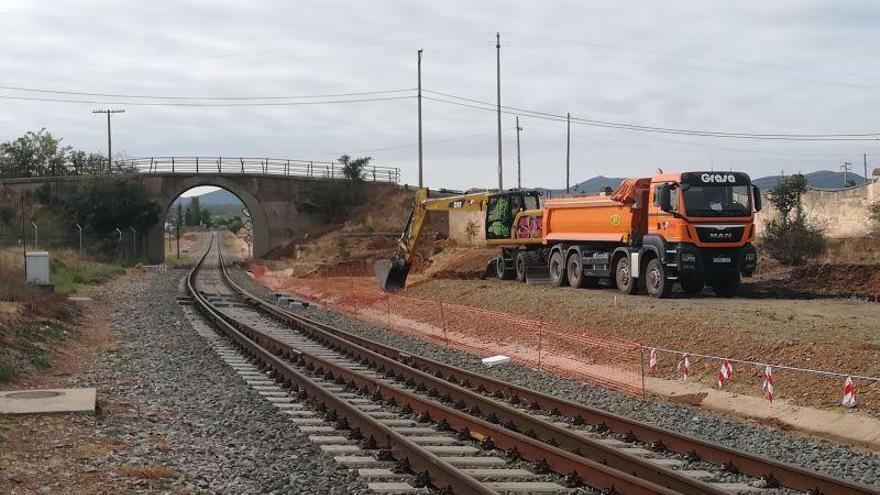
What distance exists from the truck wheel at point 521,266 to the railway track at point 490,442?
643 inches

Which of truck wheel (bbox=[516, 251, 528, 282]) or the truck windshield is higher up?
the truck windshield

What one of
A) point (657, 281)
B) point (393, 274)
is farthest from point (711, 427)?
point (393, 274)

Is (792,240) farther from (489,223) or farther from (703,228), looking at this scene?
(703,228)

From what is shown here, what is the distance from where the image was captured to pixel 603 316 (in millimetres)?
21234

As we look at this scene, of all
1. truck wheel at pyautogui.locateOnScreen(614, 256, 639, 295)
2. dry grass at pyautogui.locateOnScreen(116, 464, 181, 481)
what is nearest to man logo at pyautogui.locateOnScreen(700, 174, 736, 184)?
truck wheel at pyautogui.locateOnScreen(614, 256, 639, 295)

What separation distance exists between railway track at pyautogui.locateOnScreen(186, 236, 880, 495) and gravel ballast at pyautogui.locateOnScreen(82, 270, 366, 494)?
1.25 feet

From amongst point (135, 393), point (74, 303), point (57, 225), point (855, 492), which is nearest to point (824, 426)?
point (855, 492)

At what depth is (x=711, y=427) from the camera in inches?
464

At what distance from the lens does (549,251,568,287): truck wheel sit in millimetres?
30078

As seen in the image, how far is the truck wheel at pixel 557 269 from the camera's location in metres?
30.1

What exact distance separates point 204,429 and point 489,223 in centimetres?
2432

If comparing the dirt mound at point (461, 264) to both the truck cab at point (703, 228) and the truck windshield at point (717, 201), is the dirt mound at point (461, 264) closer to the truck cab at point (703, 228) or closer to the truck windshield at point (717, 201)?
the truck cab at point (703, 228)

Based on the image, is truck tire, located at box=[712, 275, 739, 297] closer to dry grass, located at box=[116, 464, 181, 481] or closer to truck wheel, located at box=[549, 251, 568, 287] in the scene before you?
truck wheel, located at box=[549, 251, 568, 287]

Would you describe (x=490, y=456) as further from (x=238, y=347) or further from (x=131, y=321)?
(x=131, y=321)
